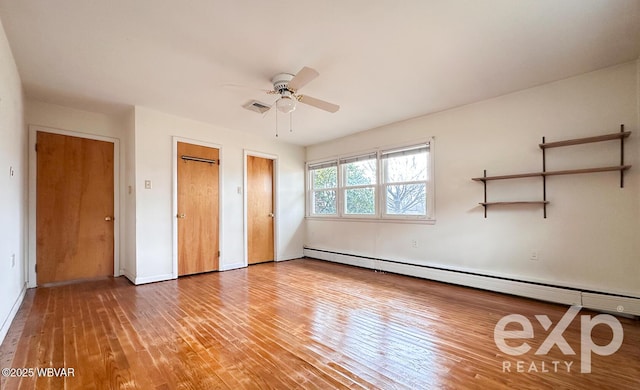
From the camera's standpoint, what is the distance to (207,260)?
4.74 meters

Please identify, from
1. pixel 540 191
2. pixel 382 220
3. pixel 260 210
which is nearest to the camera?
pixel 540 191

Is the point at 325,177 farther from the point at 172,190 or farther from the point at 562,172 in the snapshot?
the point at 562,172

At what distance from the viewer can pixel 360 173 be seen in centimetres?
532

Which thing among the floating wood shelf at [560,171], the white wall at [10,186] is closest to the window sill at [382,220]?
the floating wood shelf at [560,171]

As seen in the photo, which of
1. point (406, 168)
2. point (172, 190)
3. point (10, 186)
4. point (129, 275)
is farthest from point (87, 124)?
point (406, 168)

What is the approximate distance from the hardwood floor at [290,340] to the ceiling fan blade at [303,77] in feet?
7.41

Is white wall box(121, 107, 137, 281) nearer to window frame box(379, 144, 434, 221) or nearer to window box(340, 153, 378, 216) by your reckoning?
window box(340, 153, 378, 216)

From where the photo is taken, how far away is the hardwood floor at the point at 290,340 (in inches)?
70.1

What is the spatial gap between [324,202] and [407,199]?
78.1 inches

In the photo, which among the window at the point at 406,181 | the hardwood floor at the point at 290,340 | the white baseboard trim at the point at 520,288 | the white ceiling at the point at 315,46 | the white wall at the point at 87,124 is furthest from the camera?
the window at the point at 406,181

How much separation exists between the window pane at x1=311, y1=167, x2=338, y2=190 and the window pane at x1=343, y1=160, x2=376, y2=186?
294 millimetres

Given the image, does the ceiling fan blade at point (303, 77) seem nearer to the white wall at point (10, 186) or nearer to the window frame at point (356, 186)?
the white wall at point (10, 186)

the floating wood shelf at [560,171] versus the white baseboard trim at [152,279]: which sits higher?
the floating wood shelf at [560,171]

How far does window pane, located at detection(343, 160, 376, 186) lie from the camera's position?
5105mm
